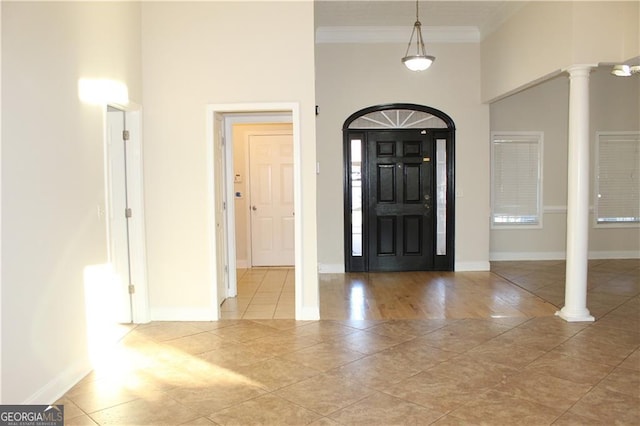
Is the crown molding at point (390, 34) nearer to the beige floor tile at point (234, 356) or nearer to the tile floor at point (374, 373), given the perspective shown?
the tile floor at point (374, 373)

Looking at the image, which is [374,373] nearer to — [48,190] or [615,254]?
[48,190]

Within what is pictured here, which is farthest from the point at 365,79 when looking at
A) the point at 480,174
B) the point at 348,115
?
the point at 480,174

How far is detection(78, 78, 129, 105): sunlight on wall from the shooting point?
11.8 ft

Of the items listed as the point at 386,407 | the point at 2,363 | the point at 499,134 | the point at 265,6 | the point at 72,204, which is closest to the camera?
the point at 2,363

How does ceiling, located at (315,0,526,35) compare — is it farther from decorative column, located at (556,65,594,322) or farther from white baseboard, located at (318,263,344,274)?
white baseboard, located at (318,263,344,274)

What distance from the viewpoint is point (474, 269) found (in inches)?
286

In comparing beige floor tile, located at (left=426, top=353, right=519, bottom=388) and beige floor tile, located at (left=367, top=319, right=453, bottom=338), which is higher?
beige floor tile, located at (left=367, top=319, right=453, bottom=338)

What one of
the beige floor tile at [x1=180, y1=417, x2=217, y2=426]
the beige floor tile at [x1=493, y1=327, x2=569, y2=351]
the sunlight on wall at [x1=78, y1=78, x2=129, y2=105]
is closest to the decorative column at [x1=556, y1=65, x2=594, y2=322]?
the beige floor tile at [x1=493, y1=327, x2=569, y2=351]

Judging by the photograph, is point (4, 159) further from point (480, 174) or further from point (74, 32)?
point (480, 174)

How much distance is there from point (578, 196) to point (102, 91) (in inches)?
177

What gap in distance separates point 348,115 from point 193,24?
2959 mm

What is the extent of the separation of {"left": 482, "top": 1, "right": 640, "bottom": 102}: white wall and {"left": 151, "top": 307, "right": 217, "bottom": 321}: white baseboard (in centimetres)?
430

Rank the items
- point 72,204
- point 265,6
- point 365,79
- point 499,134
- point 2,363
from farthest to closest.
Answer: point 499,134
point 365,79
point 265,6
point 72,204
point 2,363

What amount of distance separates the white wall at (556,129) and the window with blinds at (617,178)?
0.13 m
